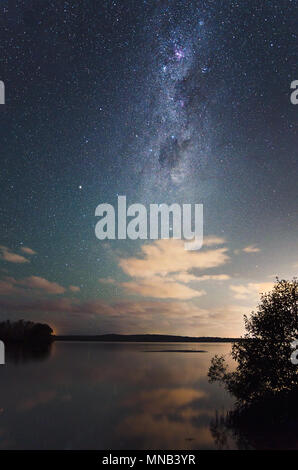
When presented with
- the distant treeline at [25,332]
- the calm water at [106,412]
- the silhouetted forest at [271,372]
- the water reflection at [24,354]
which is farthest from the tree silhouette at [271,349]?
the distant treeline at [25,332]

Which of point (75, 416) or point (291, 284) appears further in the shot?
point (75, 416)

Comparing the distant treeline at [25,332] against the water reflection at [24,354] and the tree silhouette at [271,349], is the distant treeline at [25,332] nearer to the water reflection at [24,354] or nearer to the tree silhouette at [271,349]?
the water reflection at [24,354]

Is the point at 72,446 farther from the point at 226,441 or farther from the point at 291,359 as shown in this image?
the point at 291,359

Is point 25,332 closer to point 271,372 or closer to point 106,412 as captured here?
point 106,412

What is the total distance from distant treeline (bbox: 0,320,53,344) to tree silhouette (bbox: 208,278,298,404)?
166009mm

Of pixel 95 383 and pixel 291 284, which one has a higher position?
pixel 291 284

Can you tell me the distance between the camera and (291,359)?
924 inches

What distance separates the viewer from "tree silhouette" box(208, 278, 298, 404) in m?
23.8

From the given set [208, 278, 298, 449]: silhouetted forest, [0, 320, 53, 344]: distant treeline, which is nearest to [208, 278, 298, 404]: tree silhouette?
[208, 278, 298, 449]: silhouetted forest

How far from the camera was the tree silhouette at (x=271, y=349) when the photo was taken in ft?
78.2

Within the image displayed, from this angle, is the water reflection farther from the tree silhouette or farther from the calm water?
the tree silhouette

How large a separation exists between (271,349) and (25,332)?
173m
